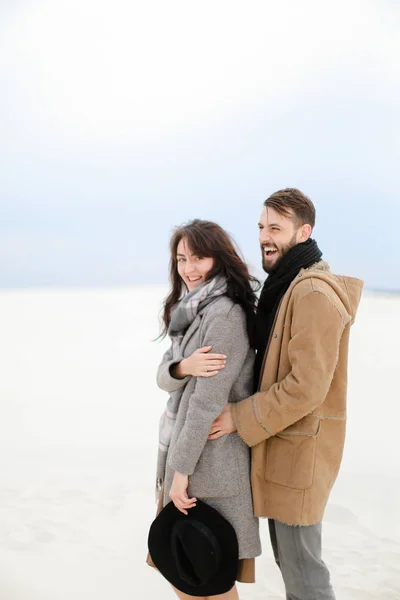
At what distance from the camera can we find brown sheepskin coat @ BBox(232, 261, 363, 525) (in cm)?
175

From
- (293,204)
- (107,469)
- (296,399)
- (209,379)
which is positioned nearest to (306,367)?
(296,399)

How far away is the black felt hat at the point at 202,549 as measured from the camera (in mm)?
1847

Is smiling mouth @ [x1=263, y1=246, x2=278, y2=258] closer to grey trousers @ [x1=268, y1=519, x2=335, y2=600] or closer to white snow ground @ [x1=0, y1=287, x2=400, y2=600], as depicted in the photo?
grey trousers @ [x1=268, y1=519, x2=335, y2=600]

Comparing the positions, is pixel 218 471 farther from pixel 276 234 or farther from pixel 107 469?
pixel 107 469

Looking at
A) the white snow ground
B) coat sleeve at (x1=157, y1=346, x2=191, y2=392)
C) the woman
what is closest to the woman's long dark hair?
the woman

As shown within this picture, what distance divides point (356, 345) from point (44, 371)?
15.6ft

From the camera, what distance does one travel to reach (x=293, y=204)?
6.40ft

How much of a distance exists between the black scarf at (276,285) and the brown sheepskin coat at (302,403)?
42mm

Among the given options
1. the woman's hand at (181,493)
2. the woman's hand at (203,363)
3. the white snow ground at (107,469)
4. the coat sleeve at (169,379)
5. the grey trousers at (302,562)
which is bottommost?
the white snow ground at (107,469)

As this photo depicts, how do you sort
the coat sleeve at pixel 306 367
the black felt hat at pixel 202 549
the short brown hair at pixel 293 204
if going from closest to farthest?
the coat sleeve at pixel 306 367 < the black felt hat at pixel 202 549 < the short brown hair at pixel 293 204

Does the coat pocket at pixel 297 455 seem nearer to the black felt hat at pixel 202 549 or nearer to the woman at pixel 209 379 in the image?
the woman at pixel 209 379

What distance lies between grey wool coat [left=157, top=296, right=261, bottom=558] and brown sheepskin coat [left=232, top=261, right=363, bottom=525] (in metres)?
0.06

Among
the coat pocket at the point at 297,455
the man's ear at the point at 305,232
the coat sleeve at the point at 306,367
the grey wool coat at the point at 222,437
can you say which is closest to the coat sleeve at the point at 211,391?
the grey wool coat at the point at 222,437

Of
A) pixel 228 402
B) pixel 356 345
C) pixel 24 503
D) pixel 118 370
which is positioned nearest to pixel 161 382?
pixel 228 402
